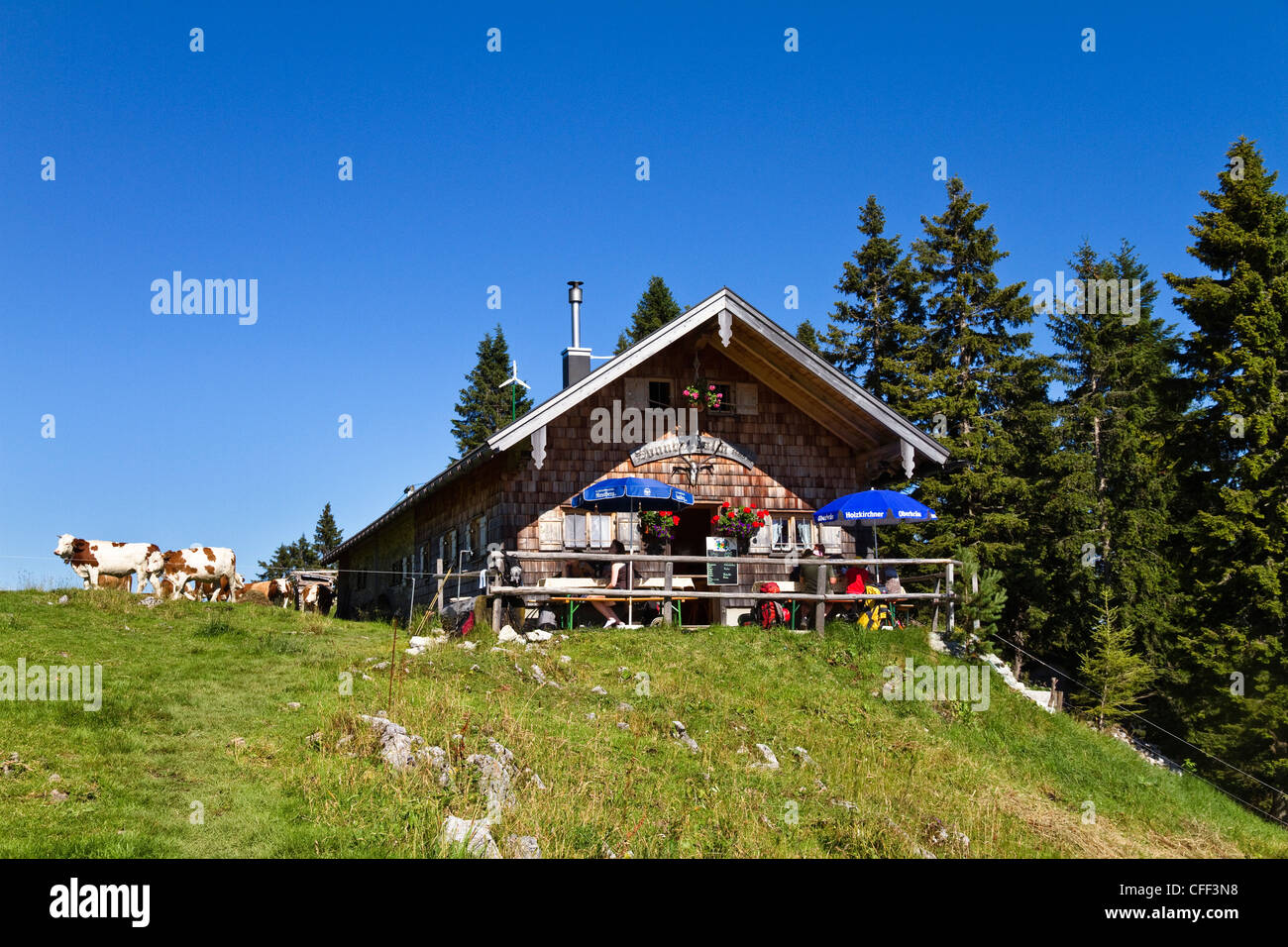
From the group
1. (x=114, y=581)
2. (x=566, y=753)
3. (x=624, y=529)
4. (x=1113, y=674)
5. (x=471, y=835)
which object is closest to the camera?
(x=471, y=835)

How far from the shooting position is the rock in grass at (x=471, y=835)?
7.89m

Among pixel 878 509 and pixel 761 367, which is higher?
pixel 761 367

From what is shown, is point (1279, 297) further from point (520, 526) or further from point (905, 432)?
point (520, 526)

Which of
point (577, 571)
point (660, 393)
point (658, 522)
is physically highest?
point (660, 393)

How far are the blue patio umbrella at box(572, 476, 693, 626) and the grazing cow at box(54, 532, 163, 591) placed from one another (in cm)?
1054

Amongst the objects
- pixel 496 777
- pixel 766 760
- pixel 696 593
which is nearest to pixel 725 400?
pixel 696 593

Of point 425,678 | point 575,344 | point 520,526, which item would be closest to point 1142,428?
point 575,344

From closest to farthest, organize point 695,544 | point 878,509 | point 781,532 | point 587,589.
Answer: point 587,589, point 878,509, point 781,532, point 695,544

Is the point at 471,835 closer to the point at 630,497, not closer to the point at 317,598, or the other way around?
the point at 630,497

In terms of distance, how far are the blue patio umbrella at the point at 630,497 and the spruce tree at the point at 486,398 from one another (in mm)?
38147

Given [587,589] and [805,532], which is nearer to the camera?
[587,589]

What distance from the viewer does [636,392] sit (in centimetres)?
2214

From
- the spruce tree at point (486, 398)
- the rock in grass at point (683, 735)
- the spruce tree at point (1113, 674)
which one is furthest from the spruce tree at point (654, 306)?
the rock in grass at point (683, 735)

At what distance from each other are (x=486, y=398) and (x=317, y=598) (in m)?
23.1
